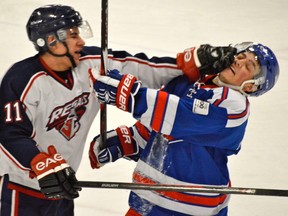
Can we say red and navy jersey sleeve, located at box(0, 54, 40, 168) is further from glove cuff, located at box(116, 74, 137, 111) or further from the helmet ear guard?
the helmet ear guard

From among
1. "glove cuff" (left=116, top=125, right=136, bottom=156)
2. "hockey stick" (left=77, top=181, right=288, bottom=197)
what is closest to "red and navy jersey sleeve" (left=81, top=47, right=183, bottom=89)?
"glove cuff" (left=116, top=125, right=136, bottom=156)

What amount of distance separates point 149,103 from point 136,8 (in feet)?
11.1

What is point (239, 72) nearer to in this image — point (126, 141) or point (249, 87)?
point (249, 87)

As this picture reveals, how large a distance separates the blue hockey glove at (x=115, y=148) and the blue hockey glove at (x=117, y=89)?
0.43 meters

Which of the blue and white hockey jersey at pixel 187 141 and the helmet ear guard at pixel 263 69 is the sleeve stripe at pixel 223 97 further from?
the helmet ear guard at pixel 263 69

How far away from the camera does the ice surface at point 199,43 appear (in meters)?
3.86

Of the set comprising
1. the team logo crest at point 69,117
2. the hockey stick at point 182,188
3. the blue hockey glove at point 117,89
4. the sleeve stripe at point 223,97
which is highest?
the blue hockey glove at point 117,89

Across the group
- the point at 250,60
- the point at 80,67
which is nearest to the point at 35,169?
the point at 80,67

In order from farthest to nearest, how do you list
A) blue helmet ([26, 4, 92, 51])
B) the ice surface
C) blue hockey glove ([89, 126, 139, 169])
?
the ice surface < blue hockey glove ([89, 126, 139, 169]) < blue helmet ([26, 4, 92, 51])

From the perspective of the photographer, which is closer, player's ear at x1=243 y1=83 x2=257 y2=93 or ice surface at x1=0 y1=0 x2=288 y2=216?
player's ear at x1=243 y1=83 x2=257 y2=93

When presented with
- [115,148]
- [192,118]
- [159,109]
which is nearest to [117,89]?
[159,109]

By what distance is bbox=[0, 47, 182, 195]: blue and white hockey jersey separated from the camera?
275 cm

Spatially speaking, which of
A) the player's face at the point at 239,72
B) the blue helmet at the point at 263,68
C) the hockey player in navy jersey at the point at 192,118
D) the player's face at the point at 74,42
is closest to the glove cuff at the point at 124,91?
the hockey player in navy jersey at the point at 192,118

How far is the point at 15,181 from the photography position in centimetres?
296
